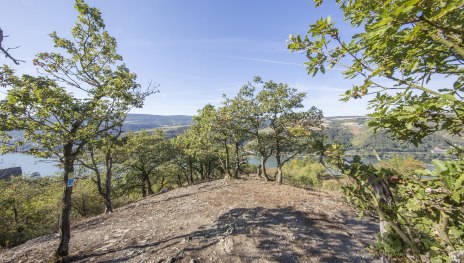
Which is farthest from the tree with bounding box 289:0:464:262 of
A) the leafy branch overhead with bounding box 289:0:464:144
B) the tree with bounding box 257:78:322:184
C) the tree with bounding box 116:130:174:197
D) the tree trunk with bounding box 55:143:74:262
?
the tree with bounding box 116:130:174:197

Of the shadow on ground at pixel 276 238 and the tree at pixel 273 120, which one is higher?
the tree at pixel 273 120

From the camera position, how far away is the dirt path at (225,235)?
789cm

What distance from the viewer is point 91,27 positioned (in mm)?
8469

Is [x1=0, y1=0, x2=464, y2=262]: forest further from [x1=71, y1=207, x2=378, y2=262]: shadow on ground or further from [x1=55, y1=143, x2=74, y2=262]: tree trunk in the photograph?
[x1=71, y1=207, x2=378, y2=262]: shadow on ground

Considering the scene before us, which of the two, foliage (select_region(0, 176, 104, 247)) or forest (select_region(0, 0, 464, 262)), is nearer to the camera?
forest (select_region(0, 0, 464, 262))

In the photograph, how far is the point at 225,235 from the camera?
353 inches

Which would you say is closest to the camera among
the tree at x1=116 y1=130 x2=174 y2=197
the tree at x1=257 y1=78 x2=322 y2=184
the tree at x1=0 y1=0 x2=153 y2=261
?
the tree at x1=0 y1=0 x2=153 y2=261

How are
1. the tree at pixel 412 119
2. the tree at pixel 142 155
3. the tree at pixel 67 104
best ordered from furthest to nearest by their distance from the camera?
the tree at pixel 142 155
the tree at pixel 67 104
the tree at pixel 412 119

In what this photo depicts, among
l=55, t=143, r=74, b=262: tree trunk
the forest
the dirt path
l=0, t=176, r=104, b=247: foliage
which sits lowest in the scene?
l=0, t=176, r=104, b=247: foliage

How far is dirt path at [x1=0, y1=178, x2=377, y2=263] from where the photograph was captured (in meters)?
7.89

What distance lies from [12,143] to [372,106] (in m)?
10.3

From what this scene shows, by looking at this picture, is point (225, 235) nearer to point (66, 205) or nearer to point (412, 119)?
point (66, 205)

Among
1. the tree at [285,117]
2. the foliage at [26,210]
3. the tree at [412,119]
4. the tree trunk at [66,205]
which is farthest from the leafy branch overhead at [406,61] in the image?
the foliage at [26,210]

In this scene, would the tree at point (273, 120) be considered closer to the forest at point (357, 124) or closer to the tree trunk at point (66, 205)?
the forest at point (357, 124)
